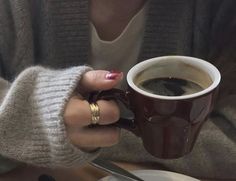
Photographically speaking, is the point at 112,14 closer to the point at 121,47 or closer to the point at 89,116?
the point at 121,47

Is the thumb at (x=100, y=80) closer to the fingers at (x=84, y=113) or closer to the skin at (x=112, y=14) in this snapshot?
the fingers at (x=84, y=113)

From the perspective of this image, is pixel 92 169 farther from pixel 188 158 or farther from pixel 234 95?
pixel 234 95

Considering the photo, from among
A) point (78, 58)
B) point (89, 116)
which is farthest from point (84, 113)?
point (78, 58)

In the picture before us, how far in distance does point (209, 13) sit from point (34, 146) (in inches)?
13.9

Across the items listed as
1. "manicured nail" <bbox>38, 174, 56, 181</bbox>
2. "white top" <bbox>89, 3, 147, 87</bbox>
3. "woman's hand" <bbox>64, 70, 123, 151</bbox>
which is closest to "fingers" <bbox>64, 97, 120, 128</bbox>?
"woman's hand" <bbox>64, 70, 123, 151</bbox>

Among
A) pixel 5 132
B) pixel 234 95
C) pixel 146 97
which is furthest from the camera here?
pixel 234 95

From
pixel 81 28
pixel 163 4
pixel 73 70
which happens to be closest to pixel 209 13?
pixel 163 4

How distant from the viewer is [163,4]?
2.49ft

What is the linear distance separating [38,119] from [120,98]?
0.11 metres

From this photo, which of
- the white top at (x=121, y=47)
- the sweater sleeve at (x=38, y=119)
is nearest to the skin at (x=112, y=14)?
the white top at (x=121, y=47)

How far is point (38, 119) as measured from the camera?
0.57m

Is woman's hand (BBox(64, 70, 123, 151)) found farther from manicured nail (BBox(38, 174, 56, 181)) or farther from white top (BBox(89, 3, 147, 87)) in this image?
white top (BBox(89, 3, 147, 87))

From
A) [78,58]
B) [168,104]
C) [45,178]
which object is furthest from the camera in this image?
[78,58]

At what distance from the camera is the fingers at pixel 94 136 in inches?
21.4
